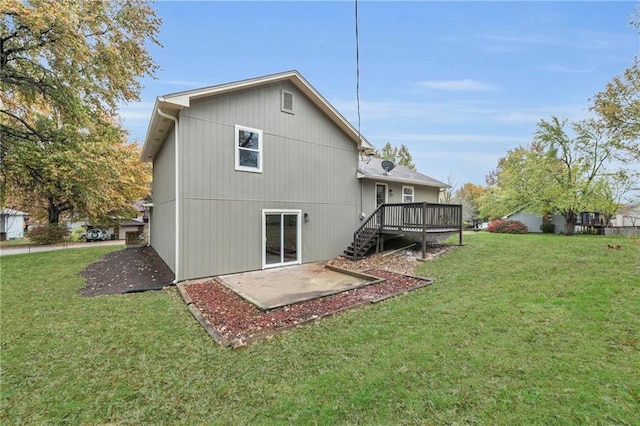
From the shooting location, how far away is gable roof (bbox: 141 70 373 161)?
7.18 meters

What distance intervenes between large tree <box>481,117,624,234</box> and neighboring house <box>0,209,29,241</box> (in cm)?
4179

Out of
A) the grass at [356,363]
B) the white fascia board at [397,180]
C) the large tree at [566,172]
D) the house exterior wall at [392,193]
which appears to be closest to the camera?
the grass at [356,363]

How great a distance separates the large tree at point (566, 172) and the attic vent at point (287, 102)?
17314 mm

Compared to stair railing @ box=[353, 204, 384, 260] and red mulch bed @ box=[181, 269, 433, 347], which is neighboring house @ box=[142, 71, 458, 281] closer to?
stair railing @ box=[353, 204, 384, 260]

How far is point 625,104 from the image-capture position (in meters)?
12.4

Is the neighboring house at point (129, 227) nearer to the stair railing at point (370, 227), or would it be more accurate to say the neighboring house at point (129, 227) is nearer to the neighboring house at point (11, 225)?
the neighboring house at point (11, 225)

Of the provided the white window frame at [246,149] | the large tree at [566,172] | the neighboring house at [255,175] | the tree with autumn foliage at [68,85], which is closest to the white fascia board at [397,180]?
the neighboring house at [255,175]

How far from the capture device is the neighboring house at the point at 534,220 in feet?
70.2

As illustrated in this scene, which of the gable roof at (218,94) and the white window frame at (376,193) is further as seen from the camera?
the white window frame at (376,193)

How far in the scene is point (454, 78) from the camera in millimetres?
14578

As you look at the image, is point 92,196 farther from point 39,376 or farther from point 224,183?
point 39,376

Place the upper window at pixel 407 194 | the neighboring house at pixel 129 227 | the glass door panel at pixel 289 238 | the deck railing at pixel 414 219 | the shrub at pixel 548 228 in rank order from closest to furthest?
the glass door panel at pixel 289 238, the deck railing at pixel 414 219, the upper window at pixel 407 194, the shrub at pixel 548 228, the neighboring house at pixel 129 227

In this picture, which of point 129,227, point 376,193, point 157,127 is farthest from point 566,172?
point 129,227

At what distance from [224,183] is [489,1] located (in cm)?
976
